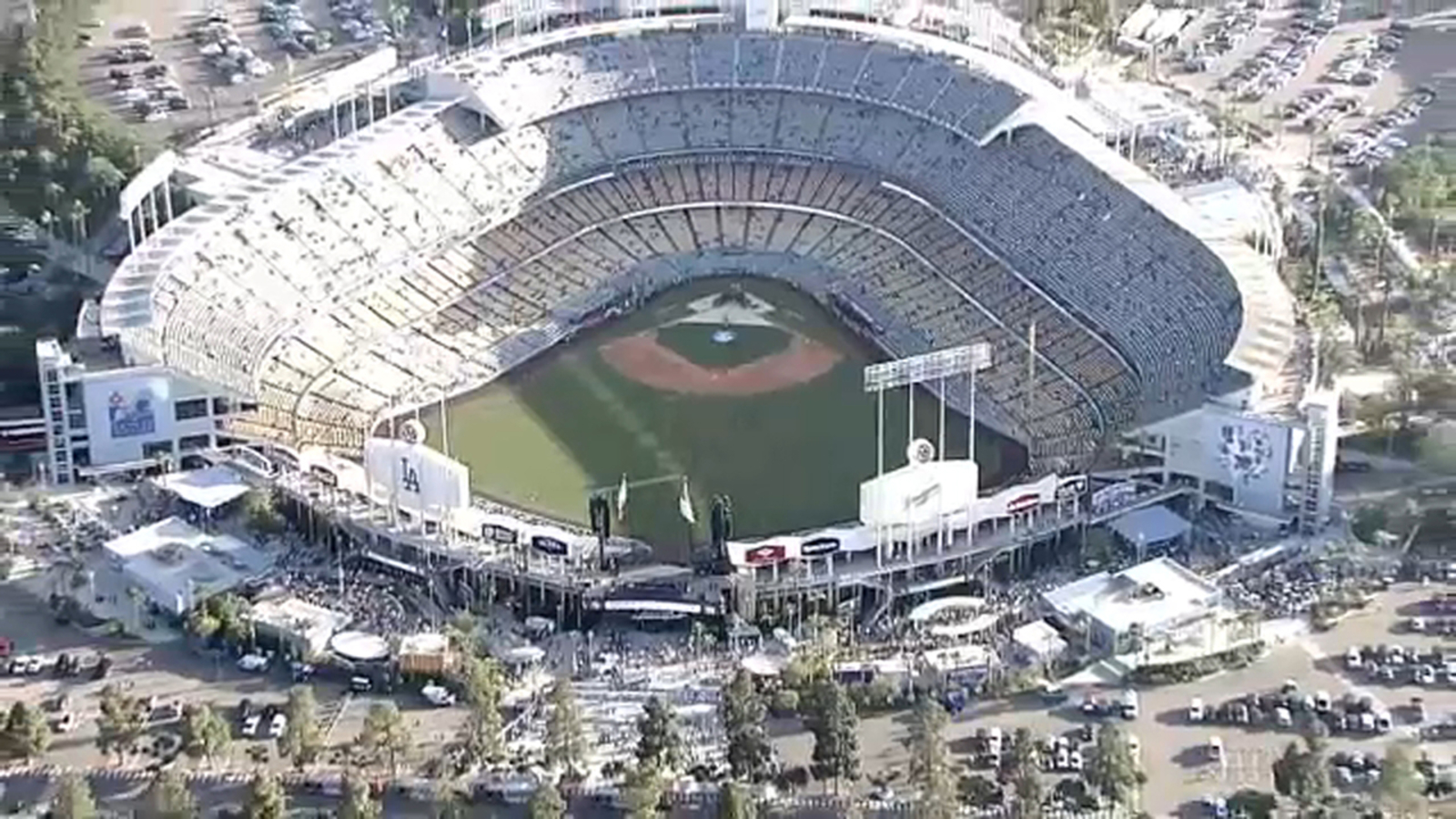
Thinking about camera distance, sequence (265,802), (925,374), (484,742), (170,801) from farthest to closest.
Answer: (925,374), (484,742), (265,802), (170,801)

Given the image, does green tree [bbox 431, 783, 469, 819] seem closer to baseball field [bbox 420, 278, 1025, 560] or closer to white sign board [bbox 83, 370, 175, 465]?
baseball field [bbox 420, 278, 1025, 560]

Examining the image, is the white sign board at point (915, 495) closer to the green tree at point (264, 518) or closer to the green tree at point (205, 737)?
the green tree at point (264, 518)

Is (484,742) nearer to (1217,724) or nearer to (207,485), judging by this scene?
(207,485)

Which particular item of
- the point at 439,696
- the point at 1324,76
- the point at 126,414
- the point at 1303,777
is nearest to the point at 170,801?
the point at 439,696

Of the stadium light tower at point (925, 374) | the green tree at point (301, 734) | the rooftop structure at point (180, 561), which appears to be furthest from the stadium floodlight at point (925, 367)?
the green tree at point (301, 734)

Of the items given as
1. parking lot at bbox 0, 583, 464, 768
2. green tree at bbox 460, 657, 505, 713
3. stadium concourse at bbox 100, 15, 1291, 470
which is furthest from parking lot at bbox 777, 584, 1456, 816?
stadium concourse at bbox 100, 15, 1291, 470
